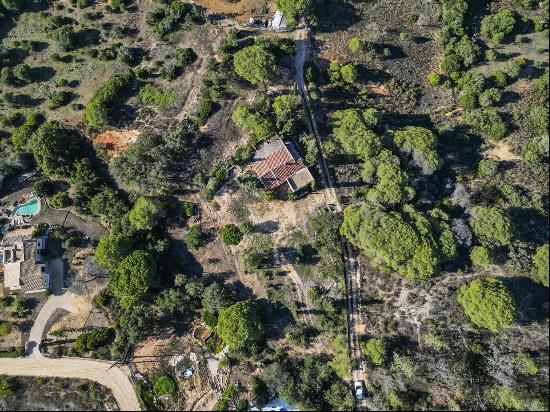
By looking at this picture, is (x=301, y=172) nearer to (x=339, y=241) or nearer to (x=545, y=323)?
(x=339, y=241)

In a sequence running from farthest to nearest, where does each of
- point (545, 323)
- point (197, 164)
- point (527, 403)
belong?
point (197, 164) → point (545, 323) → point (527, 403)

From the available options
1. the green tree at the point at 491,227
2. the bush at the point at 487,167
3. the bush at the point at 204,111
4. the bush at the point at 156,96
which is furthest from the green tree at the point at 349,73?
the green tree at the point at 491,227

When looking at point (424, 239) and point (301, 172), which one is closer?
point (424, 239)

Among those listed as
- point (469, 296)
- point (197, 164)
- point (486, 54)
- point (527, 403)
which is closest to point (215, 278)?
point (197, 164)

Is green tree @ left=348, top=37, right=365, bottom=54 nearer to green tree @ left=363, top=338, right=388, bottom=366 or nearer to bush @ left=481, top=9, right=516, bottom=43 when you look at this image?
bush @ left=481, top=9, right=516, bottom=43

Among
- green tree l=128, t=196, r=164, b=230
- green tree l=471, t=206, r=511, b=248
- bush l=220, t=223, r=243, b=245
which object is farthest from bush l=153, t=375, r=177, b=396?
green tree l=471, t=206, r=511, b=248

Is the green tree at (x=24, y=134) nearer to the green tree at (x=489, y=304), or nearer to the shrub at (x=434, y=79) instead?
the shrub at (x=434, y=79)
